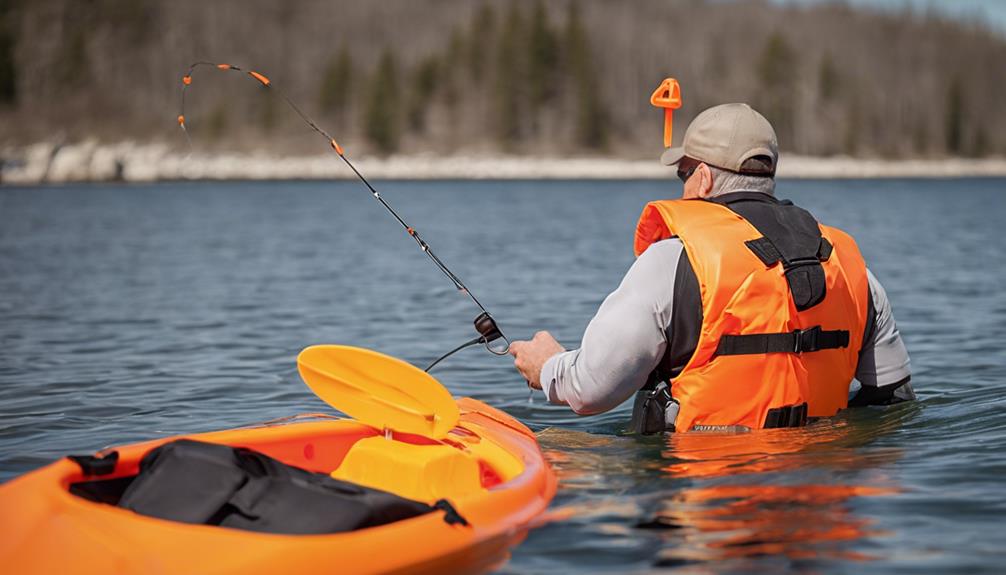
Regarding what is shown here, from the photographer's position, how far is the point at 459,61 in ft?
318

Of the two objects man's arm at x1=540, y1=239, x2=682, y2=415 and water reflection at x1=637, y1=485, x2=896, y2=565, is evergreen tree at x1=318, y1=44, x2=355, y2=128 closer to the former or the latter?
man's arm at x1=540, y1=239, x2=682, y2=415

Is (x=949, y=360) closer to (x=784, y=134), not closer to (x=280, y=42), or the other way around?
(x=784, y=134)

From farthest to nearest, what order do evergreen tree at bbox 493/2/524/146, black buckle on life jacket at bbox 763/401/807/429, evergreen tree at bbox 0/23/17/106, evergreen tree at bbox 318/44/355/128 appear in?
evergreen tree at bbox 0/23/17/106
evergreen tree at bbox 318/44/355/128
evergreen tree at bbox 493/2/524/146
black buckle on life jacket at bbox 763/401/807/429

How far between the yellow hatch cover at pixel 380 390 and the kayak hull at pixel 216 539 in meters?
0.38

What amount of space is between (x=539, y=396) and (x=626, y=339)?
345 centimetres

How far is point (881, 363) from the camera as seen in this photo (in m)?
5.88

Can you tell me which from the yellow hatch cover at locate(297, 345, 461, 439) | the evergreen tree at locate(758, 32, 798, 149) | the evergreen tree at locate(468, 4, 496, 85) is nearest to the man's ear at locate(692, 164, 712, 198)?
the yellow hatch cover at locate(297, 345, 461, 439)

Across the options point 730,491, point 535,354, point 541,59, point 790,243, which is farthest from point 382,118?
point 730,491

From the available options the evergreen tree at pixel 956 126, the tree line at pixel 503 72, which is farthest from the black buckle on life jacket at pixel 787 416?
the evergreen tree at pixel 956 126

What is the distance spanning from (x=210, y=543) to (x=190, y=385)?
5.43 m

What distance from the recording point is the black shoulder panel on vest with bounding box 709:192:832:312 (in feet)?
17.1

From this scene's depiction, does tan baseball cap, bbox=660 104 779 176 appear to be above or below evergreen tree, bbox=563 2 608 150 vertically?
below

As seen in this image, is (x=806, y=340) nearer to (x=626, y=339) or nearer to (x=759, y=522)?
(x=626, y=339)

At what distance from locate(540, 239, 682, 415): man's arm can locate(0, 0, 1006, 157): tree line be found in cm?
8202
